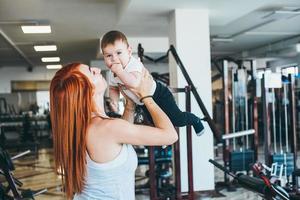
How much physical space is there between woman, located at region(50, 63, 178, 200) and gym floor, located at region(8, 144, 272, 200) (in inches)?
99.3

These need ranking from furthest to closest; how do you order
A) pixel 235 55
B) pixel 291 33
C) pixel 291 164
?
pixel 235 55 → pixel 291 33 → pixel 291 164

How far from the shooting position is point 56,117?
1373 mm

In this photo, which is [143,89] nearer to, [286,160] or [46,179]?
[286,160]

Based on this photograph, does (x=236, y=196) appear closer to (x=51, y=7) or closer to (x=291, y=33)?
(x=51, y=7)

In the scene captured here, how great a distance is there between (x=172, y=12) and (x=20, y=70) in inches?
446

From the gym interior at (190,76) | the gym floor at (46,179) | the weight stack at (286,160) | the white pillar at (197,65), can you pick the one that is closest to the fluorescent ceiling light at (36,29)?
the gym interior at (190,76)

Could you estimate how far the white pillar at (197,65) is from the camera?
5211 mm

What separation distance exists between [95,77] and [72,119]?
0.19m

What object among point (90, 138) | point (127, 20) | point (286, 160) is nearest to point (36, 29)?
point (127, 20)

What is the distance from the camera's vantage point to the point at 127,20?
6.05 m

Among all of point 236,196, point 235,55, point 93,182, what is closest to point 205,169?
point 236,196

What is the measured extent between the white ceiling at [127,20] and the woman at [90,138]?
3577 millimetres

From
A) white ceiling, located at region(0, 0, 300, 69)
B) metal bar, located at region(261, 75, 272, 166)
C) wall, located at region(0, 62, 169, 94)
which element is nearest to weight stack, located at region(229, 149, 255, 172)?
metal bar, located at region(261, 75, 272, 166)

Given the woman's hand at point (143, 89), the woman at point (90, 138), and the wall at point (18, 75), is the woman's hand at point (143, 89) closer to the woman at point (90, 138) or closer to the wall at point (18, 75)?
the woman at point (90, 138)
